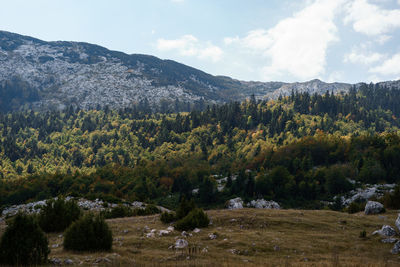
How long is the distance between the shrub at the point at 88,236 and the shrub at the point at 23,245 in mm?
2878

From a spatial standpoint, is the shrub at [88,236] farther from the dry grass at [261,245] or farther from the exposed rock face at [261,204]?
the exposed rock face at [261,204]

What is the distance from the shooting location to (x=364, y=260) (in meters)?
15.0

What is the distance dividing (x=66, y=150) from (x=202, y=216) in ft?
628

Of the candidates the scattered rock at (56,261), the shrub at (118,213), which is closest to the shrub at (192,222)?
the scattered rock at (56,261)

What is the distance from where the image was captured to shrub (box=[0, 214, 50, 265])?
12.9 meters

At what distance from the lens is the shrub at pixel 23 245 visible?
509 inches

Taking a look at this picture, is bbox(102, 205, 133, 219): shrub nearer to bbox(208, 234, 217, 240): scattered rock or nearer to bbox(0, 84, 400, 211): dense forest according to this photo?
bbox(208, 234, 217, 240): scattered rock

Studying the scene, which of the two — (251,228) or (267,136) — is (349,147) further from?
(251,228)

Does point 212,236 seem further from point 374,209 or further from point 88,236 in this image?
point 374,209

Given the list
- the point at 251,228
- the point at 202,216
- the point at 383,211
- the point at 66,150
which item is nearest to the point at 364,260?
the point at 251,228

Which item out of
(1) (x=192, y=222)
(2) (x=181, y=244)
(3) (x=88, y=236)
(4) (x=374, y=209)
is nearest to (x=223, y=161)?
(4) (x=374, y=209)

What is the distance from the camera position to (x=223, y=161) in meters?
150

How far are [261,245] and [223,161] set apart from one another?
431ft

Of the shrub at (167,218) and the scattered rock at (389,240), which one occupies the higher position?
the scattered rock at (389,240)
